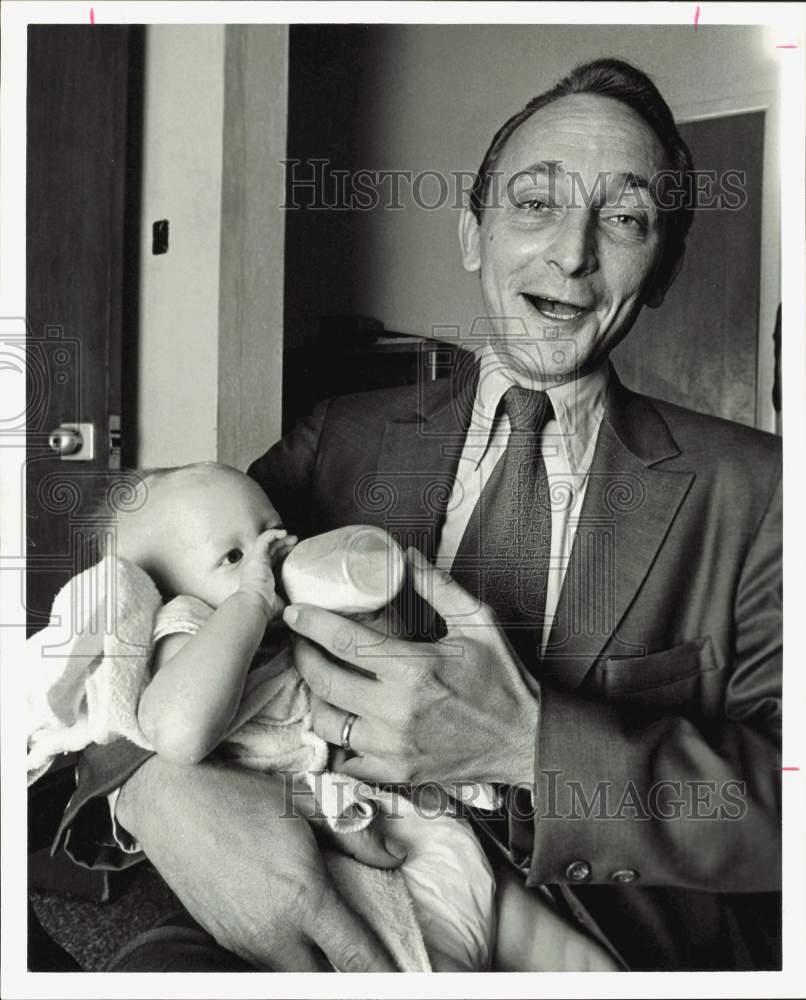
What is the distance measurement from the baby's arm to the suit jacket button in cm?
40

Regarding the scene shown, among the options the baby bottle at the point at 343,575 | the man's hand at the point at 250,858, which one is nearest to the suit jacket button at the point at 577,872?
the man's hand at the point at 250,858

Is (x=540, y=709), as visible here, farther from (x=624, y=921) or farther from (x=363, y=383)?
(x=363, y=383)

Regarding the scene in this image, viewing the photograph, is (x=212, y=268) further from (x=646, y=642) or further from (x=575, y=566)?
(x=646, y=642)

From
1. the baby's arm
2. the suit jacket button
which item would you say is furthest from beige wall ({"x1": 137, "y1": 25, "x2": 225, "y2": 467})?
the suit jacket button

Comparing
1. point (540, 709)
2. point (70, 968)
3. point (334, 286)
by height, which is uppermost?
point (334, 286)

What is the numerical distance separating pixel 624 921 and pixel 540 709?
0.89 ft

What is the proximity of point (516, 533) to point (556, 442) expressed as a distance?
0.11m

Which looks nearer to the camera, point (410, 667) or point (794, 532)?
point (410, 667)

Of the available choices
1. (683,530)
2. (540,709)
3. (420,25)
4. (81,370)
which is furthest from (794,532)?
(81,370)

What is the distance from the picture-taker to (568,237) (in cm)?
114

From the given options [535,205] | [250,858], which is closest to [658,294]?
[535,205]

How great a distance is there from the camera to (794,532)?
1.21 metres

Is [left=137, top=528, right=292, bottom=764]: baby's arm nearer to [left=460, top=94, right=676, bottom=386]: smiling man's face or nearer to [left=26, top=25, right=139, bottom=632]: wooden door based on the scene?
[left=26, top=25, right=139, bottom=632]: wooden door

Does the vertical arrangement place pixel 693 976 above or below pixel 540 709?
below
